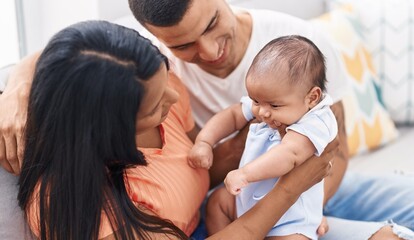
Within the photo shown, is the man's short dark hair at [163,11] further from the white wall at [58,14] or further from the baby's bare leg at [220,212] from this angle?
the white wall at [58,14]

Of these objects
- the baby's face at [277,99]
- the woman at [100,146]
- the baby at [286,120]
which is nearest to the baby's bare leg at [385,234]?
the baby at [286,120]

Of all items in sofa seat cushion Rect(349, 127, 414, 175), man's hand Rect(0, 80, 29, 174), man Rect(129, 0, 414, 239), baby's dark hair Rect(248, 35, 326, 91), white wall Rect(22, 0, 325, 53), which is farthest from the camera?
sofa seat cushion Rect(349, 127, 414, 175)

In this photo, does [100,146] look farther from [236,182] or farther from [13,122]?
[236,182]

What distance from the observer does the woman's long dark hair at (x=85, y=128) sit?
1199mm

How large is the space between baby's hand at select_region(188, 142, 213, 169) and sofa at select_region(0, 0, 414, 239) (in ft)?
3.55

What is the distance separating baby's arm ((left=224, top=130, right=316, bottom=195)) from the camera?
1.44 meters

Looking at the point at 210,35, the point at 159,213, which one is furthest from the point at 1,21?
the point at 159,213

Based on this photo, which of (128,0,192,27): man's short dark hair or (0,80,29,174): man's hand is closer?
(0,80,29,174): man's hand

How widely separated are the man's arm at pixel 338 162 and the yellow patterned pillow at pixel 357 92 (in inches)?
30.9

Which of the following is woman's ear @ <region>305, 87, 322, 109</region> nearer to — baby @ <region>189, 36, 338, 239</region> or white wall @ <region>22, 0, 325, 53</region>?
baby @ <region>189, 36, 338, 239</region>

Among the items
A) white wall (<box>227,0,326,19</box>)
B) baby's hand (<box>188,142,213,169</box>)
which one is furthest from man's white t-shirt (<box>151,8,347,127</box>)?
white wall (<box>227,0,326,19</box>)

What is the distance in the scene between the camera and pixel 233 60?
5.84 ft

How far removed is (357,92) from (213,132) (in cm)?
119

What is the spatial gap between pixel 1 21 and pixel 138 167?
1054mm
